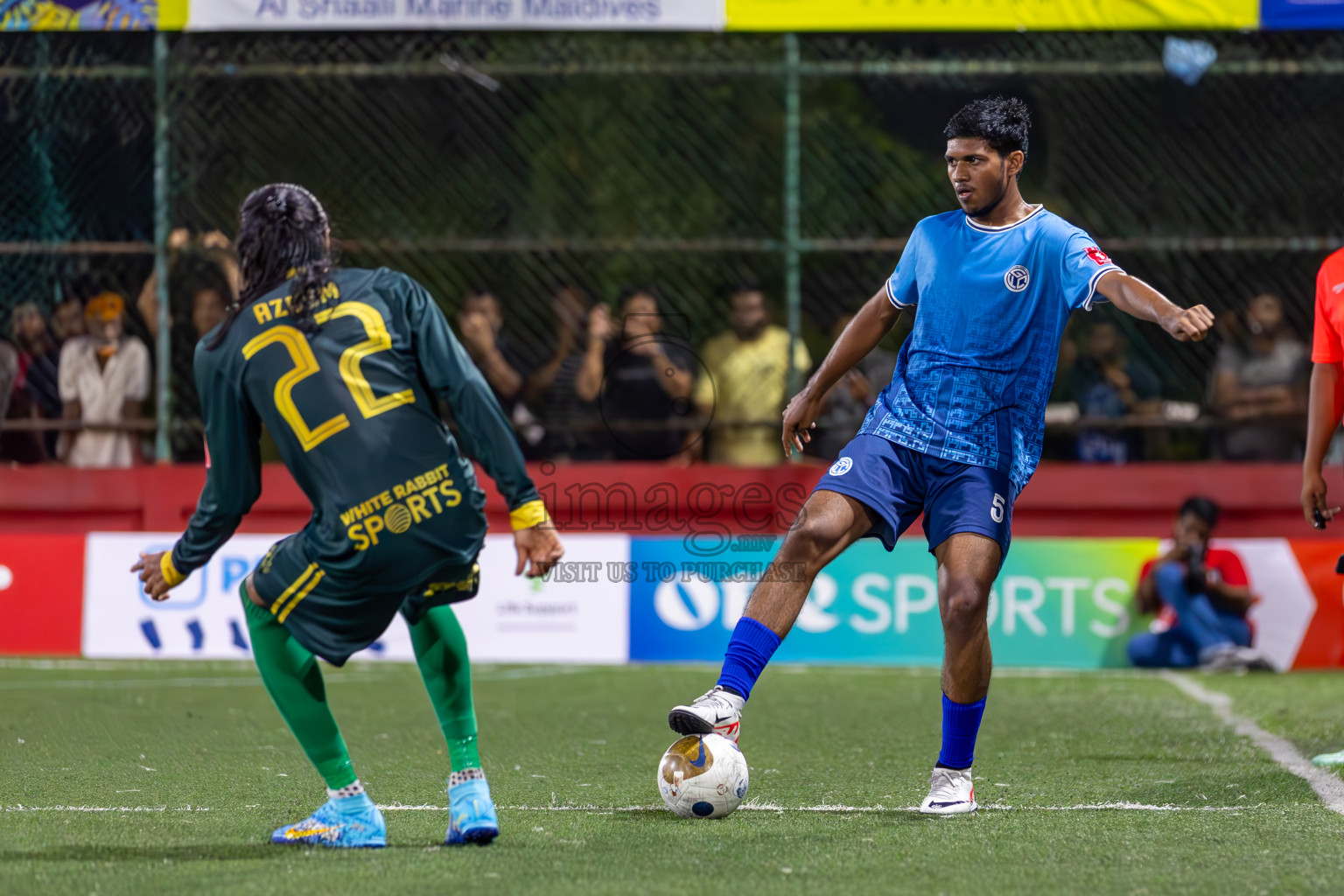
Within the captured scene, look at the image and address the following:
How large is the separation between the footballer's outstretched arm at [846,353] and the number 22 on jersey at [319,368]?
A: 1.60 meters

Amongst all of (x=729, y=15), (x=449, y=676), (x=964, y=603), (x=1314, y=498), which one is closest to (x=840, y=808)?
(x=964, y=603)

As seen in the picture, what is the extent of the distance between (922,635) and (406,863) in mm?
6724

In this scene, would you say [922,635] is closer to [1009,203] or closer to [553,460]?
[553,460]

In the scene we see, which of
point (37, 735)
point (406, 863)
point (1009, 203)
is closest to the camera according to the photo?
point (406, 863)

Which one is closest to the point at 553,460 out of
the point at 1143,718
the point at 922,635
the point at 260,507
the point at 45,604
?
the point at 260,507

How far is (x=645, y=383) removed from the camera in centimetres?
1116

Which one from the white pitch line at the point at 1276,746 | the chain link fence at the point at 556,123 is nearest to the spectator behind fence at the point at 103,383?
the chain link fence at the point at 556,123

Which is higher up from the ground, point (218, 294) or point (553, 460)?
point (218, 294)

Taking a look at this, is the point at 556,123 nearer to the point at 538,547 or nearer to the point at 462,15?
the point at 462,15

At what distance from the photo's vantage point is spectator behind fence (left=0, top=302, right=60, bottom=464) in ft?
37.0

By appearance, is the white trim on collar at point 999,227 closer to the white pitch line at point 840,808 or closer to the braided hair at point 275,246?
the white pitch line at point 840,808

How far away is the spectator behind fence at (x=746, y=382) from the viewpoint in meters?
11.1

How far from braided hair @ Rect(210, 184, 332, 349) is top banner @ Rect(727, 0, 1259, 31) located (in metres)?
7.34

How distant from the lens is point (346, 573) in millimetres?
4148
